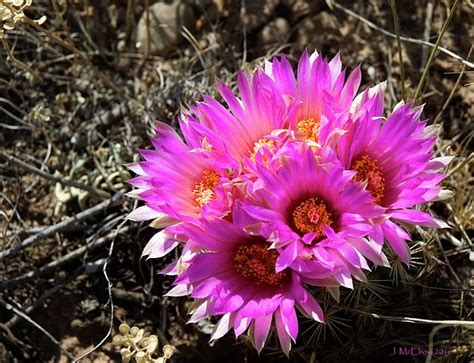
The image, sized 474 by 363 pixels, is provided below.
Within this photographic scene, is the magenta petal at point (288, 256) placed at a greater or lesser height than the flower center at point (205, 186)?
lesser

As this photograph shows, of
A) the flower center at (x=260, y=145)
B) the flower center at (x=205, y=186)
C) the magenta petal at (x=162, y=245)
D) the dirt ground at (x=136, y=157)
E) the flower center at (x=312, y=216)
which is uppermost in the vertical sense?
the flower center at (x=260, y=145)

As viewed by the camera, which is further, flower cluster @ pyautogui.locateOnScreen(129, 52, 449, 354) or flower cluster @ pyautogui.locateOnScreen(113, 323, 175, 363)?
flower cluster @ pyautogui.locateOnScreen(113, 323, 175, 363)

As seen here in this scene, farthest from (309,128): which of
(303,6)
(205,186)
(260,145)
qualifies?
(303,6)

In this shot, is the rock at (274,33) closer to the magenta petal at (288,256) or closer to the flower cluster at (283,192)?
the flower cluster at (283,192)

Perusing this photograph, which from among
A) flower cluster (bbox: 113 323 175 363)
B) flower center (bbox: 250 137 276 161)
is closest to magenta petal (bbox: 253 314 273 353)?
flower cluster (bbox: 113 323 175 363)

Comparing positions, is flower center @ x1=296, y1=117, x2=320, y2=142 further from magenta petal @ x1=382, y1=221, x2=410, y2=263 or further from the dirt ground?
the dirt ground

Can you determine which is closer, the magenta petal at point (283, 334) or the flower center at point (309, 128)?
the magenta petal at point (283, 334)

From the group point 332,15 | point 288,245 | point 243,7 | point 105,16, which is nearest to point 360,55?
point 332,15

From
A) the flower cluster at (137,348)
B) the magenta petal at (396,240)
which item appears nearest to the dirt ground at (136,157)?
the magenta petal at (396,240)
